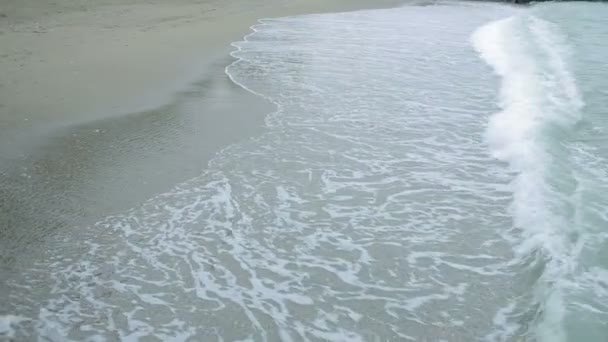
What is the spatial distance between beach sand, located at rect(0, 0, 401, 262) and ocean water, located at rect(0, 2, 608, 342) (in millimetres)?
306

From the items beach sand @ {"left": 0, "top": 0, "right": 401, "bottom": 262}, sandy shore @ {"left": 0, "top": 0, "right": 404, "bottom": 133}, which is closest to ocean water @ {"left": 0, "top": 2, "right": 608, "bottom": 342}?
beach sand @ {"left": 0, "top": 0, "right": 401, "bottom": 262}

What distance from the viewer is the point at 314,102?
7.83 m

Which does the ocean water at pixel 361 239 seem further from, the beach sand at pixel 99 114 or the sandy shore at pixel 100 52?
the sandy shore at pixel 100 52

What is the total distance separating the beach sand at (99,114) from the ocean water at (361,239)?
0.31 m

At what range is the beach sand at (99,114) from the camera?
4.67m

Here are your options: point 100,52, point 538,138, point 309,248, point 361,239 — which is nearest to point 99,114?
point 100,52

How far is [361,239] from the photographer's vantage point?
14.0ft

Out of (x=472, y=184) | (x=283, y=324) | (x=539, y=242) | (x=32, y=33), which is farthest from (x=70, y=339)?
(x=32, y=33)

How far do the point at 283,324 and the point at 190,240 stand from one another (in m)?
1.19

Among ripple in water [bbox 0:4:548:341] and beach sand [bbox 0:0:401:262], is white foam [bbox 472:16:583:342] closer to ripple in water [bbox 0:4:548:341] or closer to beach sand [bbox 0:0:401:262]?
ripple in water [bbox 0:4:548:341]

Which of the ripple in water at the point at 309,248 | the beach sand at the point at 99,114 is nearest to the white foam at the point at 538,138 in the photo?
the ripple in water at the point at 309,248

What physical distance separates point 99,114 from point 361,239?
403 cm

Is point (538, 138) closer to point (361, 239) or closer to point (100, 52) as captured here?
point (361, 239)

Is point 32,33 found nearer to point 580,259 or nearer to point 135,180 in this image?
point 135,180
